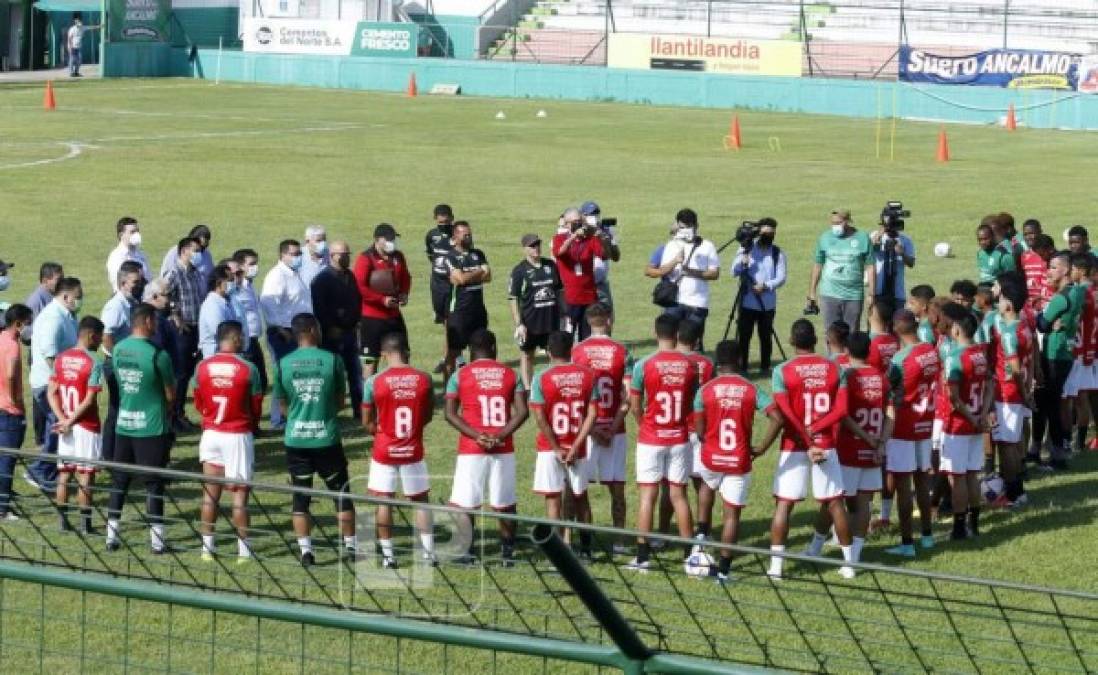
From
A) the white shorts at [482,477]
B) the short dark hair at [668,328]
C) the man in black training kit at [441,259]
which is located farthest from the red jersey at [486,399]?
the man in black training kit at [441,259]

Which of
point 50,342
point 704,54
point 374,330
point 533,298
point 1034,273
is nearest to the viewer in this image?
point 50,342

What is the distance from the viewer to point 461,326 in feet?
58.6

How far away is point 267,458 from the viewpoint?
50.6 ft

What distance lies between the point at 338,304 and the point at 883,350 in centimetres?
535

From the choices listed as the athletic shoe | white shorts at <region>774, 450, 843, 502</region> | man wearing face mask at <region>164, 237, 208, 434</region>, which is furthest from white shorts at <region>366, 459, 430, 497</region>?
man wearing face mask at <region>164, 237, 208, 434</region>

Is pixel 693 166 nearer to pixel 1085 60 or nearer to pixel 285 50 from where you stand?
pixel 1085 60

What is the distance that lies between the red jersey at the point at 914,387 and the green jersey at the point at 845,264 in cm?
611

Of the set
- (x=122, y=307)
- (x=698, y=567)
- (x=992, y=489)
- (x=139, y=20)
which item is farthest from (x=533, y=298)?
(x=139, y=20)

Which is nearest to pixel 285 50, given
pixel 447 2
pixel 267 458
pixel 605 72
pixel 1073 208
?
pixel 447 2

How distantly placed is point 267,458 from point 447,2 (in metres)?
59.1

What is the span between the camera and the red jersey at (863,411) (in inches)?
483

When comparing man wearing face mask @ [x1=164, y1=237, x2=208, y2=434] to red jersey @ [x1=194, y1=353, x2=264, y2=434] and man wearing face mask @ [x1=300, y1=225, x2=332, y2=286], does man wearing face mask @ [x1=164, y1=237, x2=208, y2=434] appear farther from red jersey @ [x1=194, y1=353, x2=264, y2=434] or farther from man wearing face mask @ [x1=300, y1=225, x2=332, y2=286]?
red jersey @ [x1=194, y1=353, x2=264, y2=434]

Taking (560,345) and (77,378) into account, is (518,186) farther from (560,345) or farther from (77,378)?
(560,345)

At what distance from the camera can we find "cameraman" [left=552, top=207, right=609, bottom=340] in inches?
717
